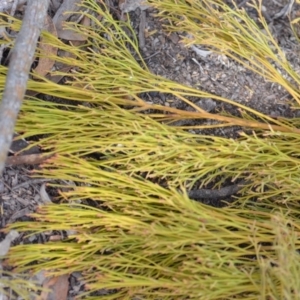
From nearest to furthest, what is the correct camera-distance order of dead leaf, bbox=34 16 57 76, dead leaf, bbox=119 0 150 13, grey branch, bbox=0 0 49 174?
grey branch, bbox=0 0 49 174 → dead leaf, bbox=34 16 57 76 → dead leaf, bbox=119 0 150 13

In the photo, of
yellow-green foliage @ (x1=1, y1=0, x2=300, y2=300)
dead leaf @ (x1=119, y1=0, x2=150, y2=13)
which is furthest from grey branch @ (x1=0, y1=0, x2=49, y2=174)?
dead leaf @ (x1=119, y1=0, x2=150, y2=13)

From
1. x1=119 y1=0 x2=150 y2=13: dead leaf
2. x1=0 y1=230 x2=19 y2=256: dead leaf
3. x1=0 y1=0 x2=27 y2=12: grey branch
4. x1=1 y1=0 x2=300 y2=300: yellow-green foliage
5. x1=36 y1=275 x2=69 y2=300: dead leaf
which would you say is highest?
x1=119 y1=0 x2=150 y2=13: dead leaf

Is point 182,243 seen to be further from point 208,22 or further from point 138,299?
point 208,22

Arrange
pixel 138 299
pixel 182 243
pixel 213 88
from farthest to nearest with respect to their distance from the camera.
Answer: pixel 213 88
pixel 138 299
pixel 182 243

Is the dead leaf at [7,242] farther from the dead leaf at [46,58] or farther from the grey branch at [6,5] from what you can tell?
the grey branch at [6,5]

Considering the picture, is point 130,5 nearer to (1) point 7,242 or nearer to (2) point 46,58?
(2) point 46,58

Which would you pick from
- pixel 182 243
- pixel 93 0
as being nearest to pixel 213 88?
pixel 93 0

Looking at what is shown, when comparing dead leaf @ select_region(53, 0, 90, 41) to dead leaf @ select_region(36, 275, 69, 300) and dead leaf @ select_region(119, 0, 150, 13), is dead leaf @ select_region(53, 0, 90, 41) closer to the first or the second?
dead leaf @ select_region(119, 0, 150, 13)
